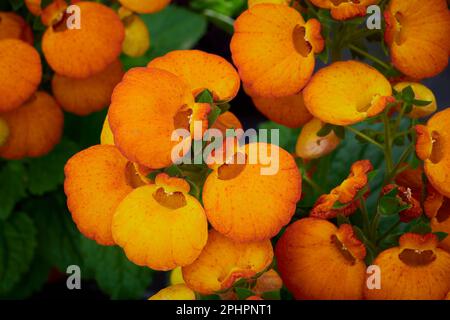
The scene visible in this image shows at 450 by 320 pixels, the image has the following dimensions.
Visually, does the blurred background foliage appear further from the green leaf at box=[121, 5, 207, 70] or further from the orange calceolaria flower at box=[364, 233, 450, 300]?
the orange calceolaria flower at box=[364, 233, 450, 300]

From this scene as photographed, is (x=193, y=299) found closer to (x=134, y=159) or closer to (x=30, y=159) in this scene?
(x=134, y=159)

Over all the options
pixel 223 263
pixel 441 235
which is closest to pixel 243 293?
pixel 223 263

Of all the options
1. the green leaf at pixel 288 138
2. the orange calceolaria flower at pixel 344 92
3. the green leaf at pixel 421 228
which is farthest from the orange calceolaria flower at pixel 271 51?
the green leaf at pixel 288 138

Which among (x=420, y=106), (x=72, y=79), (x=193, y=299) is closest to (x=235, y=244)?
(x=193, y=299)

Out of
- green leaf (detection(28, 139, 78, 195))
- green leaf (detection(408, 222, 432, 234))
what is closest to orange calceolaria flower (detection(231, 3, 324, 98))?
green leaf (detection(408, 222, 432, 234))

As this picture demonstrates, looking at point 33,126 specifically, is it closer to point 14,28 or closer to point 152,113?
point 14,28

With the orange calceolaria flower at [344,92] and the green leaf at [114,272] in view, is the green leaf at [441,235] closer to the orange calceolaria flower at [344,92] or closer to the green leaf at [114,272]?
the orange calceolaria flower at [344,92]
